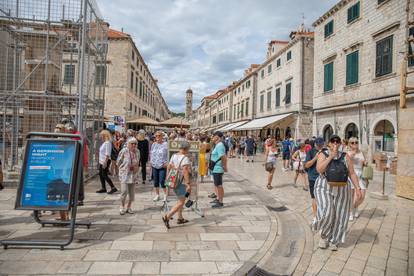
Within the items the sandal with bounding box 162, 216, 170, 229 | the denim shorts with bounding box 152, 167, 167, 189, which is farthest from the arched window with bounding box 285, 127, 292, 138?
the sandal with bounding box 162, 216, 170, 229

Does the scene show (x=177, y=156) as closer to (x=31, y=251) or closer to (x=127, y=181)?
(x=127, y=181)

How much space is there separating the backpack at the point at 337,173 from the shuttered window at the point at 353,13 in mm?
16016

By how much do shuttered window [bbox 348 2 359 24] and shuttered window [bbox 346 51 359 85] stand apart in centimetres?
213

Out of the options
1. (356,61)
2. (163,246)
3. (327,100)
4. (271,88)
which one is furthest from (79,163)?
(271,88)

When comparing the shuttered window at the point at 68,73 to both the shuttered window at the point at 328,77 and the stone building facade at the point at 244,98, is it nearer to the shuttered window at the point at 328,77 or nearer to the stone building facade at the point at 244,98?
the shuttered window at the point at 328,77

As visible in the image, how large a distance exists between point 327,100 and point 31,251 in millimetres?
19160

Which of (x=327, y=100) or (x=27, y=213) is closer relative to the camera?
(x=27, y=213)

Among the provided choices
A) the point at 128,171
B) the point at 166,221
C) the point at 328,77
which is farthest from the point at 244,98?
the point at 166,221

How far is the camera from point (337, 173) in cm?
412

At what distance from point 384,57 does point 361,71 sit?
1.68m

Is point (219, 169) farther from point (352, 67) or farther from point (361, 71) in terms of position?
point (352, 67)

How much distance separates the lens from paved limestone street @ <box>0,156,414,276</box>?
11.8 ft

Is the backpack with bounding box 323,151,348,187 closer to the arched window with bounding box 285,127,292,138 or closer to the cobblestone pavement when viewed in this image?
the cobblestone pavement

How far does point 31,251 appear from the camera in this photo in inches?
154
